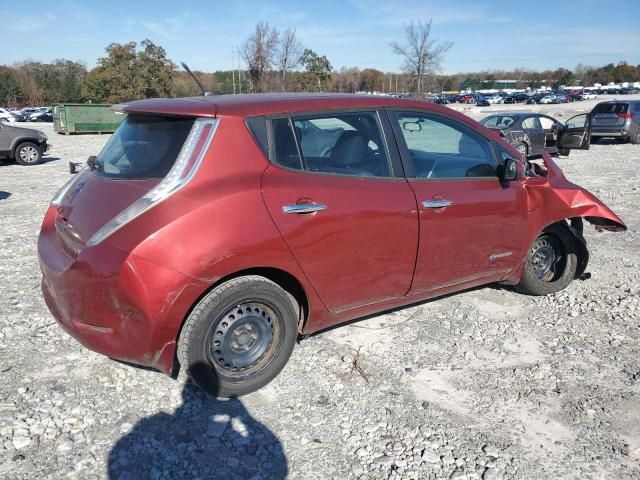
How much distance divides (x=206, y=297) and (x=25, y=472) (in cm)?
119

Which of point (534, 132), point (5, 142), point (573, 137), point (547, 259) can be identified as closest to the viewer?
point (547, 259)

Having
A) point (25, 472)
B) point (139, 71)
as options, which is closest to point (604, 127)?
point (25, 472)

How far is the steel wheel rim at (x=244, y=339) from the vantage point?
10.4 ft

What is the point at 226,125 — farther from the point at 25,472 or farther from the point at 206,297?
the point at 25,472

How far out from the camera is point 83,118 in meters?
28.1

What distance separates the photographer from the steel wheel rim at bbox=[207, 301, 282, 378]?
10.4ft

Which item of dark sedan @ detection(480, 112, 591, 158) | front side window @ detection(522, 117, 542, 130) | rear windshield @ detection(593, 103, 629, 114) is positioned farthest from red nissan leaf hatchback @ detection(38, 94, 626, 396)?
rear windshield @ detection(593, 103, 629, 114)

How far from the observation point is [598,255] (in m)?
6.11

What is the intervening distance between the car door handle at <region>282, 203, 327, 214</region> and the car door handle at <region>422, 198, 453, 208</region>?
826mm

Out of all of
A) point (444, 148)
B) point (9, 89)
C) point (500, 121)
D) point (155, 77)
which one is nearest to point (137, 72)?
point (155, 77)

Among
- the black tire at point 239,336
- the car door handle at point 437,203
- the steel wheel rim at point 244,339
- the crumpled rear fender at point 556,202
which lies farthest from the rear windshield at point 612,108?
the steel wheel rim at point 244,339

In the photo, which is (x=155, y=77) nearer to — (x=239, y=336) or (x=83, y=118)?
(x=83, y=118)

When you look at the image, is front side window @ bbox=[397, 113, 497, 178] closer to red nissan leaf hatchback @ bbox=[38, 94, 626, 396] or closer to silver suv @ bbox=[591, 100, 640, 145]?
red nissan leaf hatchback @ bbox=[38, 94, 626, 396]

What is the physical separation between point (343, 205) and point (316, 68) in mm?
54619
